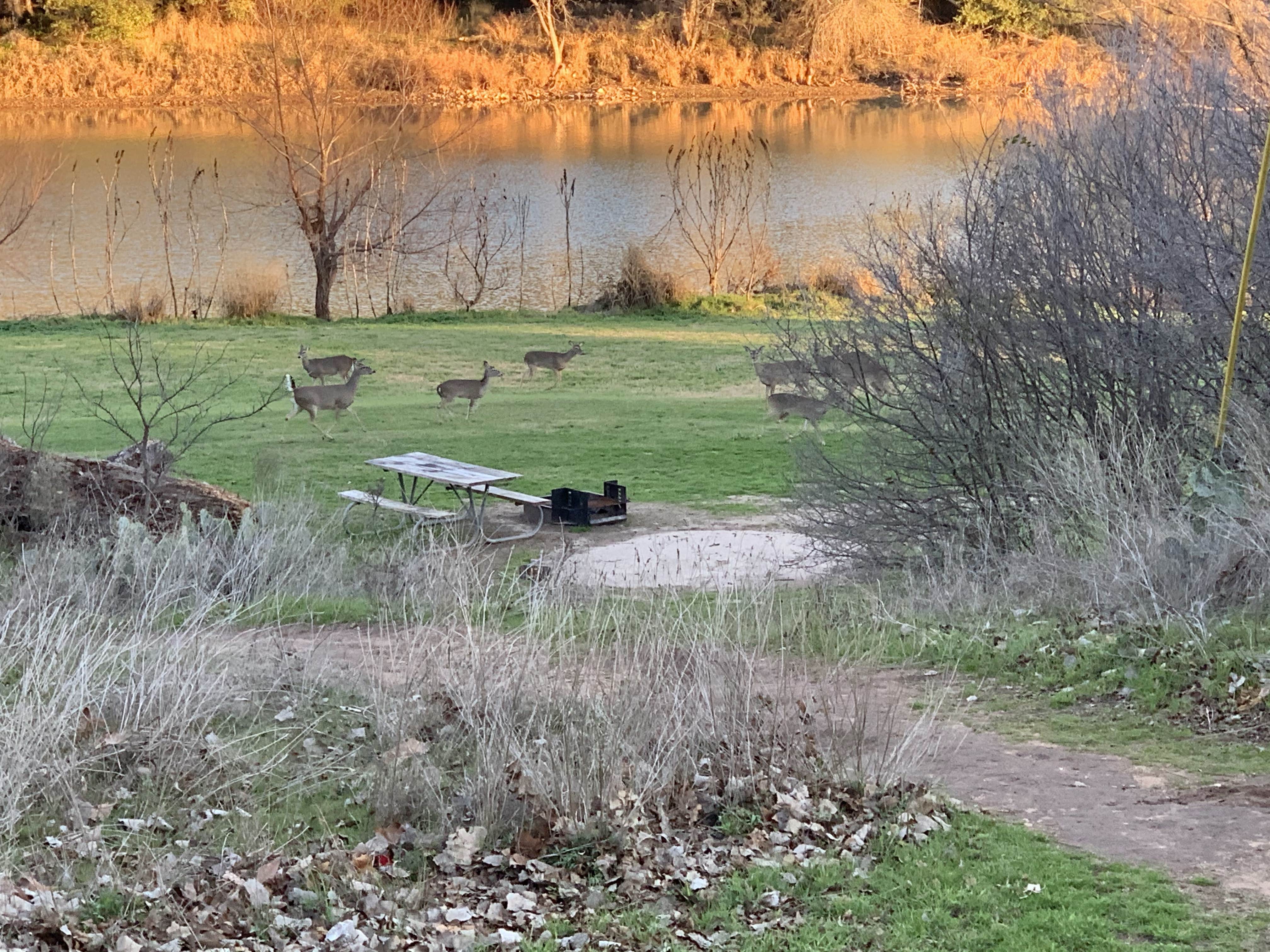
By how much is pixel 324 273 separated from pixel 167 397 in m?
14.2

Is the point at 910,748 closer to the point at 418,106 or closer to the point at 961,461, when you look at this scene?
the point at 961,461

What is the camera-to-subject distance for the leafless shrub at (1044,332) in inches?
412

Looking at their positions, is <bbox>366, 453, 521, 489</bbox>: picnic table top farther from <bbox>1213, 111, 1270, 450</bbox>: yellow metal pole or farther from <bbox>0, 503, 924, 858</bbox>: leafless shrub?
<bbox>1213, 111, 1270, 450</bbox>: yellow metal pole

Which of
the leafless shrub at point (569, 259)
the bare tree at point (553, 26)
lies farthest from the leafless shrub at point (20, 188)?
the bare tree at point (553, 26)

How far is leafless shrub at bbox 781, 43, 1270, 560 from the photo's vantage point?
1045 cm

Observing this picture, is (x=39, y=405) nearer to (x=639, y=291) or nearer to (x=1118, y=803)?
(x=639, y=291)

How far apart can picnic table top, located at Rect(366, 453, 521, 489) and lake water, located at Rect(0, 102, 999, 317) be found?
13.2 meters

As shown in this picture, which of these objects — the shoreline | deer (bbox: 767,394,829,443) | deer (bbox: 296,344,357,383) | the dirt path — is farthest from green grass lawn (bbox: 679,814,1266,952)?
the shoreline

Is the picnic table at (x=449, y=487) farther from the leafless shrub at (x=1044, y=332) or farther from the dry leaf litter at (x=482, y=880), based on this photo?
the dry leaf litter at (x=482, y=880)

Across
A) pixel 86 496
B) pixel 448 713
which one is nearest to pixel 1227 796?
pixel 448 713

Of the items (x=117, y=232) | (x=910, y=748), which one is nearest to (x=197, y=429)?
(x=910, y=748)

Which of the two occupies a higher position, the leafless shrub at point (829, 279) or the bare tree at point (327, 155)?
the bare tree at point (327, 155)

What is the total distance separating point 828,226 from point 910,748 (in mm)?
27495

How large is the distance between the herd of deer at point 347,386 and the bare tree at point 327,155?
8.25 meters
